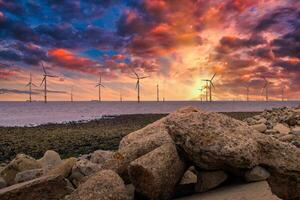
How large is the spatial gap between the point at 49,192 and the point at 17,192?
0.64 meters

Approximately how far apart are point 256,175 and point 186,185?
1720 millimetres

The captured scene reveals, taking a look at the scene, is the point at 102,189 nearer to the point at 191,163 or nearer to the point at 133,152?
the point at 133,152

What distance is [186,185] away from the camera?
29.3ft

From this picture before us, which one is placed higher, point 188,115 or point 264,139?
point 188,115

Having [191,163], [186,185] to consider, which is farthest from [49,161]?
[191,163]

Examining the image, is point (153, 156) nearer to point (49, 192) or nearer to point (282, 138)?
point (49, 192)

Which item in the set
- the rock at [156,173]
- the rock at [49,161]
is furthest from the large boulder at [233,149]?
the rock at [49,161]

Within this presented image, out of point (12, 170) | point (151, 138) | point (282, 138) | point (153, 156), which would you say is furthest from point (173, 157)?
point (282, 138)

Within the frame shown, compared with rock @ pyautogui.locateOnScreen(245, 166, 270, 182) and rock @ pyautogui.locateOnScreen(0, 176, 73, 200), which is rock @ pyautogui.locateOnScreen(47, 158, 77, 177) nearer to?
rock @ pyautogui.locateOnScreen(0, 176, 73, 200)

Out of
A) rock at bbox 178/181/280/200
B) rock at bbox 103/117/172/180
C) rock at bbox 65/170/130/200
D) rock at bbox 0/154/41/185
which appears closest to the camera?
rock at bbox 178/181/280/200

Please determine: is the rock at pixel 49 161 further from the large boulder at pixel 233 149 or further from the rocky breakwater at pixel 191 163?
the large boulder at pixel 233 149

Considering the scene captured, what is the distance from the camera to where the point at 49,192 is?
7.68 m

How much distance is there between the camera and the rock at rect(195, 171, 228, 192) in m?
A: 8.37

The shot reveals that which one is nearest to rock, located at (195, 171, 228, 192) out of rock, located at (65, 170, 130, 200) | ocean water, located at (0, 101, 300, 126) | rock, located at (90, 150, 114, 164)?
rock, located at (65, 170, 130, 200)
